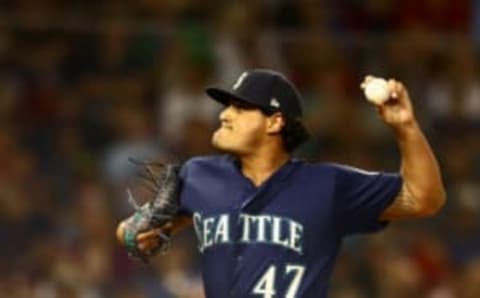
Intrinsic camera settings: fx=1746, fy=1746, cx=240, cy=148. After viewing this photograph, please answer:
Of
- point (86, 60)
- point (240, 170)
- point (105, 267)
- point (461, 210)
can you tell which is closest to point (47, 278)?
point (105, 267)

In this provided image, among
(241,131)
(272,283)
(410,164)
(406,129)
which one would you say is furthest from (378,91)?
(272,283)

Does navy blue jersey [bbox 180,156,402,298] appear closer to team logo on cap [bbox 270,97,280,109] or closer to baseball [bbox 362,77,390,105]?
team logo on cap [bbox 270,97,280,109]

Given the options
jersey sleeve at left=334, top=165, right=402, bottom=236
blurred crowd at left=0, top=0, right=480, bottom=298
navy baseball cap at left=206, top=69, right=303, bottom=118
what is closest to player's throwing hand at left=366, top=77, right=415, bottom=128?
jersey sleeve at left=334, top=165, right=402, bottom=236

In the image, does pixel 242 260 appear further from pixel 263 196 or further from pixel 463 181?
pixel 463 181

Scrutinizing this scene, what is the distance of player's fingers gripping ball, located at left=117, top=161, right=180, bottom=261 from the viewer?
220 inches

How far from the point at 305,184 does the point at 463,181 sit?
4485 mm

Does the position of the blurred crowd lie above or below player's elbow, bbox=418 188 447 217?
below

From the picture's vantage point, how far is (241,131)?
5484 mm

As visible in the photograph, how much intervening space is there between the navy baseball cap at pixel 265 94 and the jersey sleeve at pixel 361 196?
271 mm

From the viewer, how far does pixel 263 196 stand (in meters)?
5.46

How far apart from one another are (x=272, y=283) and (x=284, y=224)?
19 centimetres

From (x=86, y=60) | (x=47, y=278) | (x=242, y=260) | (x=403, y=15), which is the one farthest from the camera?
(x=403, y=15)

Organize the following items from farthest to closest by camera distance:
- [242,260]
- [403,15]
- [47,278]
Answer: [403,15]
[47,278]
[242,260]

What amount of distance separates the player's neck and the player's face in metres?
0.04
